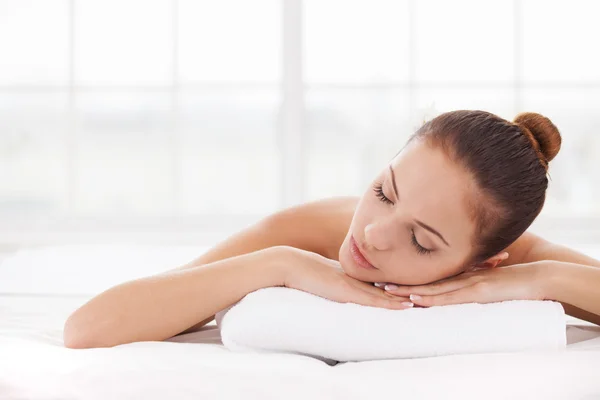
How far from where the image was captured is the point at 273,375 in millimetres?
1055

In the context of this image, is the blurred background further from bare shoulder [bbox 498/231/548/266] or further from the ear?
the ear

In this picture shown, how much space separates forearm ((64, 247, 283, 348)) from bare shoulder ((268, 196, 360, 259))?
1.36 ft

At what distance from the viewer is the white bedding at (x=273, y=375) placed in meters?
1.01

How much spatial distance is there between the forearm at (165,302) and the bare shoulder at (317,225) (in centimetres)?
41

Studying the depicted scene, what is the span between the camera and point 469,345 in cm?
124

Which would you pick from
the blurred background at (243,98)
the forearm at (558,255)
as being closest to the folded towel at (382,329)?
the forearm at (558,255)

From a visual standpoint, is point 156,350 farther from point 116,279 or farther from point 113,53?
point 113,53

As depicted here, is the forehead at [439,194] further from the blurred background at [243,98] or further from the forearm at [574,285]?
the blurred background at [243,98]

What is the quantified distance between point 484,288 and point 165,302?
605 millimetres

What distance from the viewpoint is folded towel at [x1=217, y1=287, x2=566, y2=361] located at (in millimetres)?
1238

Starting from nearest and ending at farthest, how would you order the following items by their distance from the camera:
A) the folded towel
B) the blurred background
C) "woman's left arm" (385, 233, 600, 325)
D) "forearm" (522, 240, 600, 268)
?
the folded towel
"woman's left arm" (385, 233, 600, 325)
"forearm" (522, 240, 600, 268)
the blurred background

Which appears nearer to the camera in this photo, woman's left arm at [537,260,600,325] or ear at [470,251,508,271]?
woman's left arm at [537,260,600,325]

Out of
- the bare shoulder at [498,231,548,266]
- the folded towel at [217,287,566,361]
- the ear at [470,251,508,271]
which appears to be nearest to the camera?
the folded towel at [217,287,566,361]

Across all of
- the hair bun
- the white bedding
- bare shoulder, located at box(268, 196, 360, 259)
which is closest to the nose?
the white bedding
